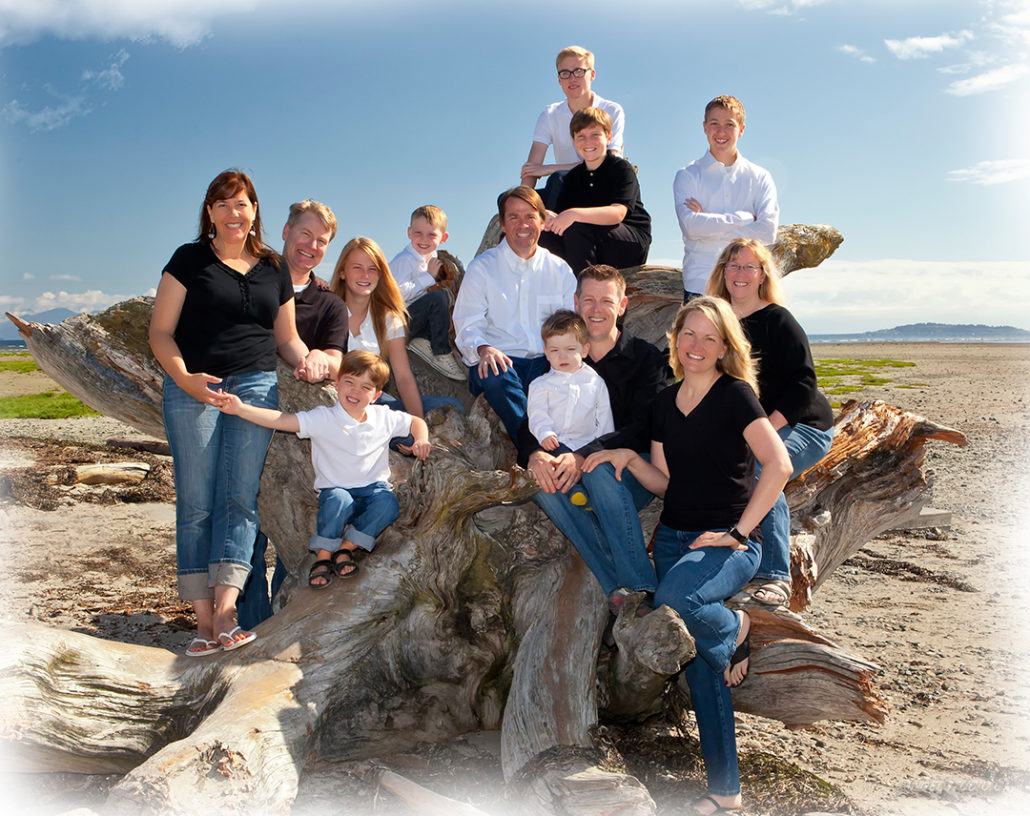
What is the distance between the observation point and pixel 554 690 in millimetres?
4762

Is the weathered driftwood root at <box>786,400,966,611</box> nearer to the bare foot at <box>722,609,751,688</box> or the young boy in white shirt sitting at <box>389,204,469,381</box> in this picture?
the bare foot at <box>722,609,751,688</box>

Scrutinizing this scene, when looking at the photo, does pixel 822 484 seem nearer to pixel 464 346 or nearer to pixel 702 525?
pixel 702 525

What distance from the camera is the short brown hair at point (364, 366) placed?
16.5 feet

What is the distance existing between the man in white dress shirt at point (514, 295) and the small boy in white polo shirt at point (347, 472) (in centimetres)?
104

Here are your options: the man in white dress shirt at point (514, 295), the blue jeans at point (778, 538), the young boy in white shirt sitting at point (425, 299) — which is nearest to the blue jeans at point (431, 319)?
the young boy in white shirt sitting at point (425, 299)

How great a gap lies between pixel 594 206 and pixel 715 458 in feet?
10.3

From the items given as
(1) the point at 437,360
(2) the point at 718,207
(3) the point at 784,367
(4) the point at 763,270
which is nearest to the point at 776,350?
(3) the point at 784,367

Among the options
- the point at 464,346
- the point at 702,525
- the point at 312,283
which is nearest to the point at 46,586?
the point at 312,283

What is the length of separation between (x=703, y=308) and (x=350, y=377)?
2.25 metres

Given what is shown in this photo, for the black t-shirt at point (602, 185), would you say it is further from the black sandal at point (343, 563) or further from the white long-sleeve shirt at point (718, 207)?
the black sandal at point (343, 563)

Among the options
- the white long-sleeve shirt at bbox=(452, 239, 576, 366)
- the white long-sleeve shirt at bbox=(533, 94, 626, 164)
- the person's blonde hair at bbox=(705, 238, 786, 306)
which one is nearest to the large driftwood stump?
the white long-sleeve shirt at bbox=(452, 239, 576, 366)

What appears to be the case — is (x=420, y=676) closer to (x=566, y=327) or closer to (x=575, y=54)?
(x=566, y=327)

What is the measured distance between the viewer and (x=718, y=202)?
6828 millimetres

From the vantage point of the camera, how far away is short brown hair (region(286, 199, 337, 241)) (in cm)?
577
